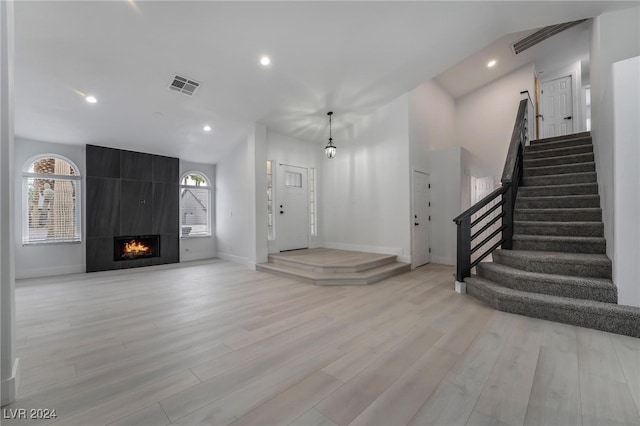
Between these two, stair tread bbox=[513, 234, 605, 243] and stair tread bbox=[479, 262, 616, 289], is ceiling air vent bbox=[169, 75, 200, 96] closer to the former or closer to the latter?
stair tread bbox=[479, 262, 616, 289]

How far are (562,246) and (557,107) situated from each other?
224 inches

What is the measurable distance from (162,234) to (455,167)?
24.0 feet

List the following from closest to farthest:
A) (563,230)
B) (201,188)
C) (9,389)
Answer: (9,389), (563,230), (201,188)

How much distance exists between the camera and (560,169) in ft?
14.3

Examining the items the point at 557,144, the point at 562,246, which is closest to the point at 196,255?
the point at 562,246

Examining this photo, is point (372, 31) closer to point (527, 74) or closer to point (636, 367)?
point (636, 367)

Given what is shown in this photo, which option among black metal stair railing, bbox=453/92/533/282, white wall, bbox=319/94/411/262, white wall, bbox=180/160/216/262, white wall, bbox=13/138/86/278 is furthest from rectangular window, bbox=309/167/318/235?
white wall, bbox=13/138/86/278

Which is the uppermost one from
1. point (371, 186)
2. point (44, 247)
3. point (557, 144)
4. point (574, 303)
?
point (557, 144)

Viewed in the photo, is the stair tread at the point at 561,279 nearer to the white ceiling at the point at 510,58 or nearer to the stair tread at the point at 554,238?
the stair tread at the point at 554,238

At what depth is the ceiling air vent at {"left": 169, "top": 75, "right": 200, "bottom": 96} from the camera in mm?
4070

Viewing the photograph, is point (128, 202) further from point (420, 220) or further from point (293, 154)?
point (420, 220)

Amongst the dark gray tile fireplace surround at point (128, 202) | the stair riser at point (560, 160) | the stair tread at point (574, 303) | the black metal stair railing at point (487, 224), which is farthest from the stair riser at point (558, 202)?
the dark gray tile fireplace surround at point (128, 202)

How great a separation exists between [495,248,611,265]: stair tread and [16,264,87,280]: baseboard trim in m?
8.17

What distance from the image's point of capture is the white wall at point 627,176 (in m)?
2.34
